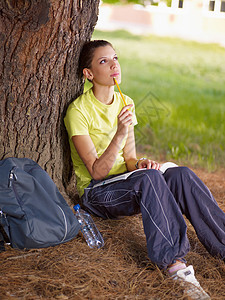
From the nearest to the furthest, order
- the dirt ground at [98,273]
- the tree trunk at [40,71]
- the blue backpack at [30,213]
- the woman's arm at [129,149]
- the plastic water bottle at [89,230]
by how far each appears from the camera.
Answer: the dirt ground at [98,273], the blue backpack at [30,213], the tree trunk at [40,71], the plastic water bottle at [89,230], the woman's arm at [129,149]

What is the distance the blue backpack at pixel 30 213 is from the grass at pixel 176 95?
2.43 m

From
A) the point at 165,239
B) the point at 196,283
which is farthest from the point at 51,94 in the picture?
the point at 196,283

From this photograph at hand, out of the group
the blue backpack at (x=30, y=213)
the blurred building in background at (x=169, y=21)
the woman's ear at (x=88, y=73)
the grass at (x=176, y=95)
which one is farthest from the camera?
the blurred building in background at (x=169, y=21)

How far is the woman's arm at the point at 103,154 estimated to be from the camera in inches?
101

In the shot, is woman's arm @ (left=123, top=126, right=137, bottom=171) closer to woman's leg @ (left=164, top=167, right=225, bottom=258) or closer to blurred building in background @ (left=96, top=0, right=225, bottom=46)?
woman's leg @ (left=164, top=167, right=225, bottom=258)

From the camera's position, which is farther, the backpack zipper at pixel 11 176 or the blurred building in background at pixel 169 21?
the blurred building in background at pixel 169 21

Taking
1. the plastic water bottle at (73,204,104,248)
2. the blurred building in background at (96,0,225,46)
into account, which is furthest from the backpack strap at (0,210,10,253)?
the blurred building in background at (96,0,225,46)

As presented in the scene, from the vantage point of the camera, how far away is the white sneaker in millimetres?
2180

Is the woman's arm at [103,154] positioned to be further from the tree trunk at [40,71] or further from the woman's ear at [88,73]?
the woman's ear at [88,73]

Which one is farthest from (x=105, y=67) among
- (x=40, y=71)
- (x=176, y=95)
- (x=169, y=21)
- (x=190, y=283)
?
(x=169, y=21)

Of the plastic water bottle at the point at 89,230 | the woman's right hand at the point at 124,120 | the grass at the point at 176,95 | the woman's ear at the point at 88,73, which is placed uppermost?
the woman's ear at the point at 88,73

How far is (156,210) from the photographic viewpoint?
237 centimetres

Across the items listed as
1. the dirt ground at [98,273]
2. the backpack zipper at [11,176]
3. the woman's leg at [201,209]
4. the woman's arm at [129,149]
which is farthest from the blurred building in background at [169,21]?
the backpack zipper at [11,176]

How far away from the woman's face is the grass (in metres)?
2.08
